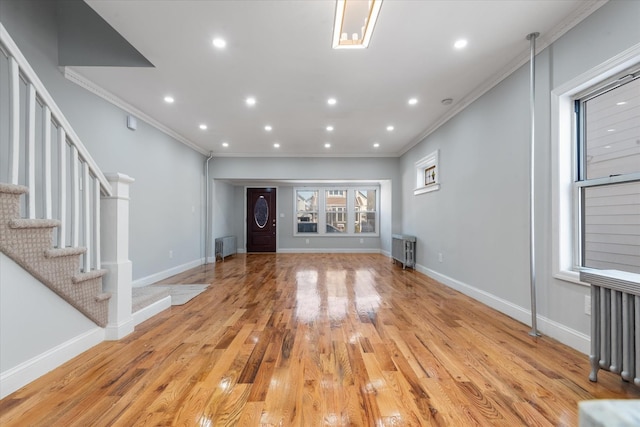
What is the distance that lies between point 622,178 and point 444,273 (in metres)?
2.68

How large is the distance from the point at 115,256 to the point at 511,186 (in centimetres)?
364

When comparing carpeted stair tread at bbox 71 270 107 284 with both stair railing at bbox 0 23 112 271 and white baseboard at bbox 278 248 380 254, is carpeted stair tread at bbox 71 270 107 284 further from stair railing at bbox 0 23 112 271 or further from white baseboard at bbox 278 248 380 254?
white baseboard at bbox 278 248 380 254

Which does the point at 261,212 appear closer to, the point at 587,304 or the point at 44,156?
the point at 44,156

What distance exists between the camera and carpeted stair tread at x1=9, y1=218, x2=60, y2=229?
1.58 meters

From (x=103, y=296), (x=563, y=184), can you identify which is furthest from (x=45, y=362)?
(x=563, y=184)

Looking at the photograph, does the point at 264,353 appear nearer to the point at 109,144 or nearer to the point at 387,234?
the point at 109,144

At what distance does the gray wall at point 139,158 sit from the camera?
9.00 ft

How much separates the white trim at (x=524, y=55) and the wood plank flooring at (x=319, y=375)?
7.98 feet

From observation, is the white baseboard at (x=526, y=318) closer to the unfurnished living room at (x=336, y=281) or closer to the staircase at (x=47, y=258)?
the unfurnished living room at (x=336, y=281)

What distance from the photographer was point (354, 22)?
7.28ft

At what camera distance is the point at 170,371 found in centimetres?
182

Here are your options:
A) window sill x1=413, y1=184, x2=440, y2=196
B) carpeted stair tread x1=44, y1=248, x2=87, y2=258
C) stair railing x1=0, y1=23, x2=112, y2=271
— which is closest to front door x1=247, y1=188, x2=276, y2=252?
window sill x1=413, y1=184, x2=440, y2=196

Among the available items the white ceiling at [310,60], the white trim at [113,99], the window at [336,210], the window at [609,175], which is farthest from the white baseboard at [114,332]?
the window at [336,210]

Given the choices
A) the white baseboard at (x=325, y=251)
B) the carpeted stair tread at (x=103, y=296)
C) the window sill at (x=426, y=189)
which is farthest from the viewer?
the white baseboard at (x=325, y=251)
